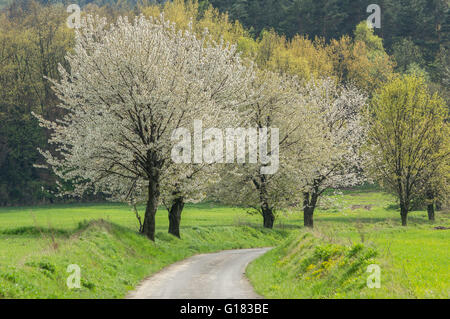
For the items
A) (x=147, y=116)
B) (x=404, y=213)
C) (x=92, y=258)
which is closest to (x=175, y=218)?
(x=147, y=116)

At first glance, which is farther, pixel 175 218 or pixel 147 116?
pixel 175 218

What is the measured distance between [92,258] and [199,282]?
16.5ft

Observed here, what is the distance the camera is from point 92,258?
23328 millimetres

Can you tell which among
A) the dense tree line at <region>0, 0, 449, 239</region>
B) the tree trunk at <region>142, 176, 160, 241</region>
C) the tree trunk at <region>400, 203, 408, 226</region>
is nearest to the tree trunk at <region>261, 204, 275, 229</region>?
the dense tree line at <region>0, 0, 449, 239</region>

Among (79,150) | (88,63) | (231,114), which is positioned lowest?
(79,150)

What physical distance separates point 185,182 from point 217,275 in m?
12.0

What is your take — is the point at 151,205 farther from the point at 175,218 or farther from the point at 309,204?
the point at 309,204

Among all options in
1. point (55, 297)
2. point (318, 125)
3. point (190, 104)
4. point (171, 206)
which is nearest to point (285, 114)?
point (318, 125)

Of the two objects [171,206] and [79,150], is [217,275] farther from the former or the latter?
[171,206]

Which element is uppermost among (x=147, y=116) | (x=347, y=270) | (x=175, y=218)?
(x=147, y=116)

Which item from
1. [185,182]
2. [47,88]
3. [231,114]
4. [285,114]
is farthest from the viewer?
[47,88]

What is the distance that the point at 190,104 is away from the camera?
34.7m

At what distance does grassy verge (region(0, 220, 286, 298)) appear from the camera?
16923mm

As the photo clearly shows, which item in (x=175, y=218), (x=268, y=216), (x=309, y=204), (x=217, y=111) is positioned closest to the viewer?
(x=217, y=111)
